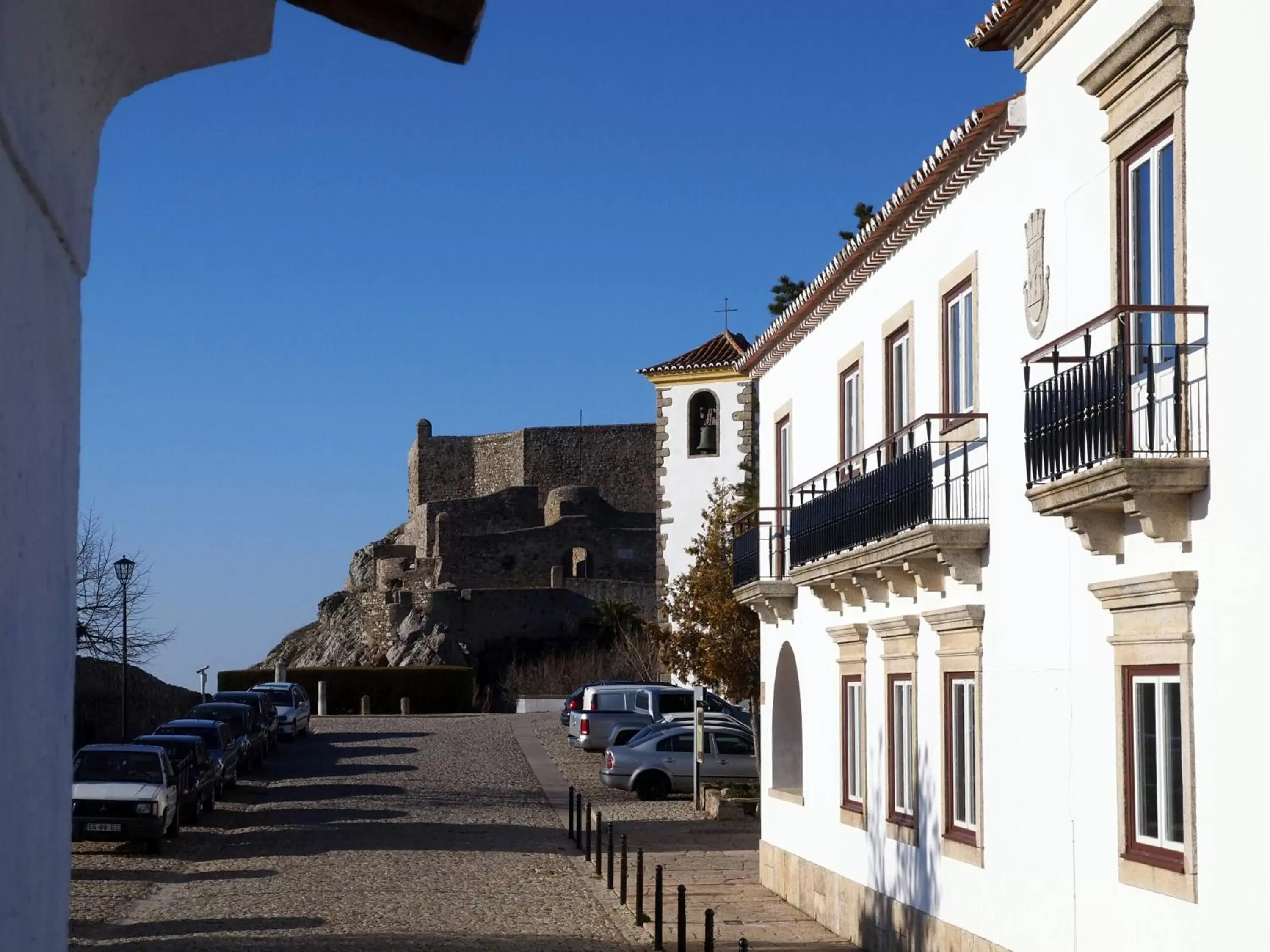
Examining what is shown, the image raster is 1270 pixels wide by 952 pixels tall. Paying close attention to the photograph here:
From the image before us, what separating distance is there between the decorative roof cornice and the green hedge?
126ft

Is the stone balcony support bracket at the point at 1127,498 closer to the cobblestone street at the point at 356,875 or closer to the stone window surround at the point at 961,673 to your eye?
the stone window surround at the point at 961,673

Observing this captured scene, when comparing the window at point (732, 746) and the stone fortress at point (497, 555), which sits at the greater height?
the stone fortress at point (497, 555)

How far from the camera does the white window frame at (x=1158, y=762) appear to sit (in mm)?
9961

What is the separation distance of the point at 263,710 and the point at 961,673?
27.1 m

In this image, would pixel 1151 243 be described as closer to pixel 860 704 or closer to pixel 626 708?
pixel 860 704

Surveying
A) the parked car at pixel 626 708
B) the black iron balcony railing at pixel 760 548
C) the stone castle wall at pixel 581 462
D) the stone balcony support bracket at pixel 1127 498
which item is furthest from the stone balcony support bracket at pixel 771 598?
the stone castle wall at pixel 581 462

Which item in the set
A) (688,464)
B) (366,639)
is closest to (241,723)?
(688,464)

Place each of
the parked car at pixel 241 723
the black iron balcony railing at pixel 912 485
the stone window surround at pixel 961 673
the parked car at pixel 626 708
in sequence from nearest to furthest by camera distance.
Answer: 1. the stone window surround at pixel 961 673
2. the black iron balcony railing at pixel 912 485
3. the parked car at pixel 241 723
4. the parked car at pixel 626 708

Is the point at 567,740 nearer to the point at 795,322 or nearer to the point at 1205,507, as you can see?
the point at 795,322

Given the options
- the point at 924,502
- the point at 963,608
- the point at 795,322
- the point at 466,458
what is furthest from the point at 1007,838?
the point at 466,458

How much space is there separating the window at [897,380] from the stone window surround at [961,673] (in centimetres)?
210

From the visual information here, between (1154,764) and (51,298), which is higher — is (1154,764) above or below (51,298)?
below

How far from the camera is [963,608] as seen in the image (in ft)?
45.4

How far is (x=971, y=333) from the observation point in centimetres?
1418
